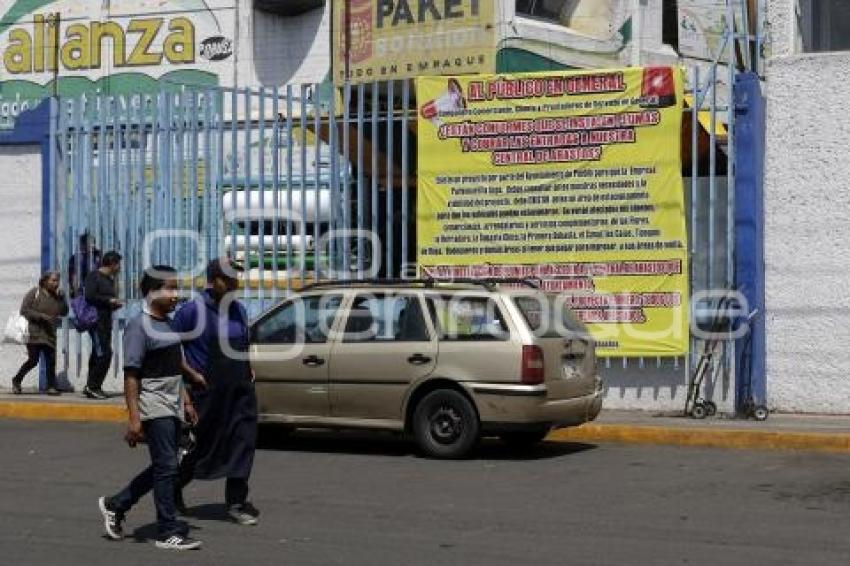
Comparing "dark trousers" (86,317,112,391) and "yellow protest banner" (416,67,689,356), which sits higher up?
"yellow protest banner" (416,67,689,356)

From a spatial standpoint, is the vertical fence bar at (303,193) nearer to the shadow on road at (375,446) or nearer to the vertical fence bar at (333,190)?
the vertical fence bar at (333,190)

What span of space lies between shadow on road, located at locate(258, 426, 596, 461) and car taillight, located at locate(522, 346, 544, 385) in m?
0.96

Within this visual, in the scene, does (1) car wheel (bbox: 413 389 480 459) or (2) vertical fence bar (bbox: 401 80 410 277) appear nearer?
(1) car wheel (bbox: 413 389 480 459)

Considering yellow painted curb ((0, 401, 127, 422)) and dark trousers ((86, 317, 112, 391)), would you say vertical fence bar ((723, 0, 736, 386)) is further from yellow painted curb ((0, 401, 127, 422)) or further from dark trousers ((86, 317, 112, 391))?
dark trousers ((86, 317, 112, 391))

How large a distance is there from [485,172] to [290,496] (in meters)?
6.69

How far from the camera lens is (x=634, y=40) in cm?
3225

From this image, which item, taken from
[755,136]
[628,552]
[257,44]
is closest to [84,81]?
[257,44]

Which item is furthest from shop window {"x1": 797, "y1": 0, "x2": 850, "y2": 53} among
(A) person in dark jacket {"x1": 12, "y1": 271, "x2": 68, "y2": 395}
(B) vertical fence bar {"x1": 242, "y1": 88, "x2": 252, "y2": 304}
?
(A) person in dark jacket {"x1": 12, "y1": 271, "x2": 68, "y2": 395}

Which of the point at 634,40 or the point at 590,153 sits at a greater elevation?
the point at 634,40

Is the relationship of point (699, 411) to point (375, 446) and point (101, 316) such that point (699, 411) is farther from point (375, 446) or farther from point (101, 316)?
point (101, 316)

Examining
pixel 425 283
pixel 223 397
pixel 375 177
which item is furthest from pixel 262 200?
pixel 223 397

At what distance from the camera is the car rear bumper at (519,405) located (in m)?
13.2

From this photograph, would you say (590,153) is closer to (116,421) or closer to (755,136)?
(755,136)

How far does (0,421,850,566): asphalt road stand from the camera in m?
9.12
